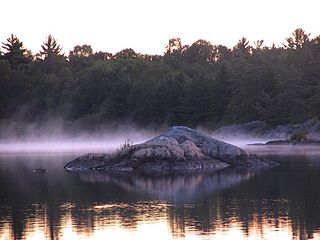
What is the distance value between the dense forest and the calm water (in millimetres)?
44073

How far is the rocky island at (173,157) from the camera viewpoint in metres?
48.1

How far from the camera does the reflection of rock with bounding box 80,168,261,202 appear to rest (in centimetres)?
3485

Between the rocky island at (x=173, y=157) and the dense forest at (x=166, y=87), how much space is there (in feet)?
111

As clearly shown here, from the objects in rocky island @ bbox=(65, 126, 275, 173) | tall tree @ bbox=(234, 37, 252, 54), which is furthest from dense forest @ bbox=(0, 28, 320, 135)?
rocky island @ bbox=(65, 126, 275, 173)

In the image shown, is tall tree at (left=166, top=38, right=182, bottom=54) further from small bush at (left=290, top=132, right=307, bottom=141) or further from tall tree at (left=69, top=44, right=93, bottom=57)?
small bush at (left=290, top=132, right=307, bottom=141)

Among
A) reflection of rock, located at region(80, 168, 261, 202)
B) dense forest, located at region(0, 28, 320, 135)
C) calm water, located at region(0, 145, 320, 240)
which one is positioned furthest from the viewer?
dense forest, located at region(0, 28, 320, 135)

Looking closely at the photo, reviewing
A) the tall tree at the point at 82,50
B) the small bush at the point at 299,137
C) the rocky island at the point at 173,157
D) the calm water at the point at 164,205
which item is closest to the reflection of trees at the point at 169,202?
the calm water at the point at 164,205

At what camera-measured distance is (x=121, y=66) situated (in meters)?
127

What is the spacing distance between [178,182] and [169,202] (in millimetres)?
8454

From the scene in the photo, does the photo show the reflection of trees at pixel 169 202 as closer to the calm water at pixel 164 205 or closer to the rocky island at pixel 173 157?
the calm water at pixel 164 205

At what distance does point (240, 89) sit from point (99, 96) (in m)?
28.7

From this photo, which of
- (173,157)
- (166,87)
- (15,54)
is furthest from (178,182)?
(15,54)

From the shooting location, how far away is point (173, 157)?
48719mm

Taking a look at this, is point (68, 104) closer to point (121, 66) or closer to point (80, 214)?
point (121, 66)
